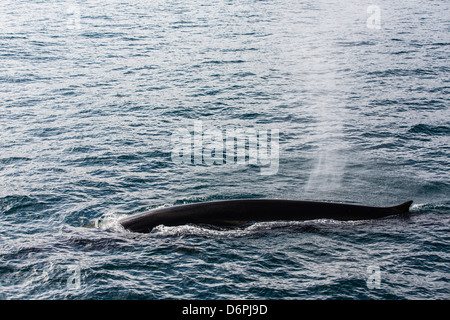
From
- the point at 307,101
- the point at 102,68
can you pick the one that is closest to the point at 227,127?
the point at 307,101

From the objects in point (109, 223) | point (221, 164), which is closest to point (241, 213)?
point (109, 223)

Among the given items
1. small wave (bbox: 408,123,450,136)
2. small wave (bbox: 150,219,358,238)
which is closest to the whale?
small wave (bbox: 150,219,358,238)

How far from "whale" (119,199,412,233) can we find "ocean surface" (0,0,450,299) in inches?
12.0

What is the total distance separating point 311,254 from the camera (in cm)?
1766

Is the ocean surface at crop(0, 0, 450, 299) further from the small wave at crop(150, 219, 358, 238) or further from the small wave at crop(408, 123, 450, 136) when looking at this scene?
the small wave at crop(408, 123, 450, 136)

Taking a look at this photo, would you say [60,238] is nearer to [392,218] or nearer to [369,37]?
[392,218]

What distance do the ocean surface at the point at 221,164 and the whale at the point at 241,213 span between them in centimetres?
31

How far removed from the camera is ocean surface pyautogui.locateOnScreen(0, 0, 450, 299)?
1675 cm

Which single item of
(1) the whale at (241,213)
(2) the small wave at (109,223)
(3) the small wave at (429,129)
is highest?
(1) the whale at (241,213)

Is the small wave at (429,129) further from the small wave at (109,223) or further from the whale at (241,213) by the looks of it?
the small wave at (109,223)

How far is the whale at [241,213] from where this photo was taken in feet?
61.5

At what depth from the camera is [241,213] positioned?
62.1ft

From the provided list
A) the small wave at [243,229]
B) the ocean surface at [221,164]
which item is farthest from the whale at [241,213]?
the ocean surface at [221,164]
